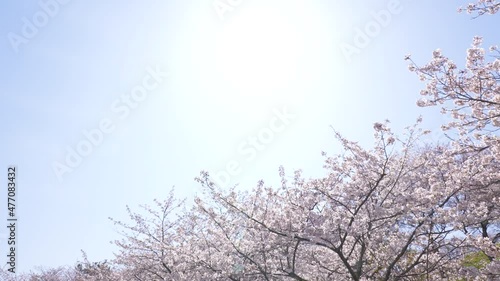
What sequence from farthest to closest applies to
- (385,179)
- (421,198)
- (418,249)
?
(418,249)
(385,179)
(421,198)

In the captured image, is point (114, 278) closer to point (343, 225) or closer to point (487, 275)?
point (343, 225)

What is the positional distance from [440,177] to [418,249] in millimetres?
1939

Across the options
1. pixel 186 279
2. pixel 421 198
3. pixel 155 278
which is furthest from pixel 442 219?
pixel 155 278

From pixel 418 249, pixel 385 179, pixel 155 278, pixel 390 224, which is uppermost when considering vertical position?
pixel 155 278

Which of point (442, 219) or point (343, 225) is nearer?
point (442, 219)

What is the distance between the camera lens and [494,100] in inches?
239

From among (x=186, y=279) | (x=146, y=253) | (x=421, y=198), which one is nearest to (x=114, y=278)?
(x=146, y=253)

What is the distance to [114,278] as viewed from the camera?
46.9 ft

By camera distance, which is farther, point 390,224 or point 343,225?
point 390,224

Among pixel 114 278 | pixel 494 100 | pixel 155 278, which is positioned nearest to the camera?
pixel 494 100

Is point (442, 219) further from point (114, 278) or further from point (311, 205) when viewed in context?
point (114, 278)

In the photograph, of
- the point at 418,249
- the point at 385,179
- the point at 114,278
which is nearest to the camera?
the point at 385,179

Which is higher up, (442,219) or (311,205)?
(311,205)

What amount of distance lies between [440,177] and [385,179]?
4.95 feet
